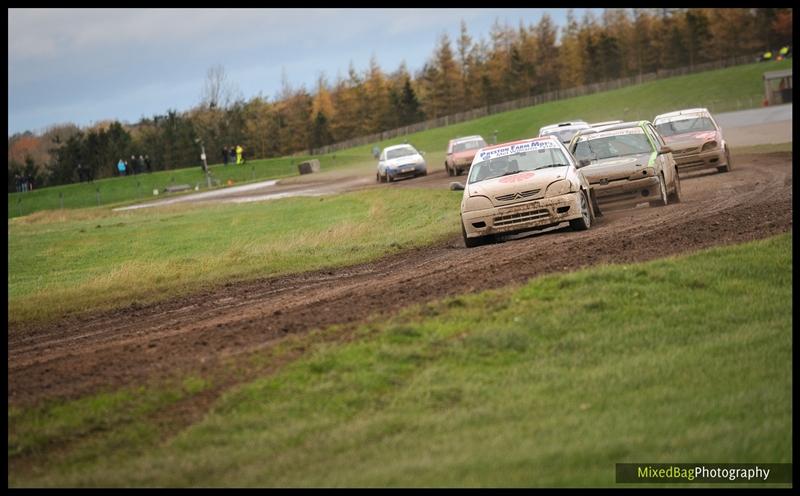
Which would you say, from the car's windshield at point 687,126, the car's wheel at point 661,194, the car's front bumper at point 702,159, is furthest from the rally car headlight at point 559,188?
the car's windshield at point 687,126

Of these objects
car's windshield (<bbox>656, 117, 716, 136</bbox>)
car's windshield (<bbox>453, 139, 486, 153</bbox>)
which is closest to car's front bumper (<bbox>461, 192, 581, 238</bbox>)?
car's windshield (<bbox>656, 117, 716, 136</bbox>)

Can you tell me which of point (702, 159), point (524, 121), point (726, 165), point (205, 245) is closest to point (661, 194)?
point (702, 159)

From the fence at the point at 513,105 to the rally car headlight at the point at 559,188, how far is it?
348ft

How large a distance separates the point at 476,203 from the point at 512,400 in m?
9.85

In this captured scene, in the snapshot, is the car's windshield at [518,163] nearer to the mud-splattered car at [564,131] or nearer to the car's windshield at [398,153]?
the mud-splattered car at [564,131]

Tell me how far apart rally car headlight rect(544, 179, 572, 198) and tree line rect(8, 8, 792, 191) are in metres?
101

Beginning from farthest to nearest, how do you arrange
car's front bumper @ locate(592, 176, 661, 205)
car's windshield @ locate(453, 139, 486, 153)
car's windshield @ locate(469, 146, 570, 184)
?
car's windshield @ locate(453, 139, 486, 153) < car's front bumper @ locate(592, 176, 661, 205) < car's windshield @ locate(469, 146, 570, 184)

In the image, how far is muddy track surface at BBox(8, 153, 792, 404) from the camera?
9.49m

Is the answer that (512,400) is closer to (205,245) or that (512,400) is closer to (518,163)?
(518,163)

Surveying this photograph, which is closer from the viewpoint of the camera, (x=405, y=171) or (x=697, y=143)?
(x=697, y=143)

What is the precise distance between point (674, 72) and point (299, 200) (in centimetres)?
9000

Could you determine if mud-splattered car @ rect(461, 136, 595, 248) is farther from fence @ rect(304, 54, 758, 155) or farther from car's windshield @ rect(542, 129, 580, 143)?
fence @ rect(304, 54, 758, 155)

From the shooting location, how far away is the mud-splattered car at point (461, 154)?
4166 centimetres

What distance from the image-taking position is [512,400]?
24.4 feet
